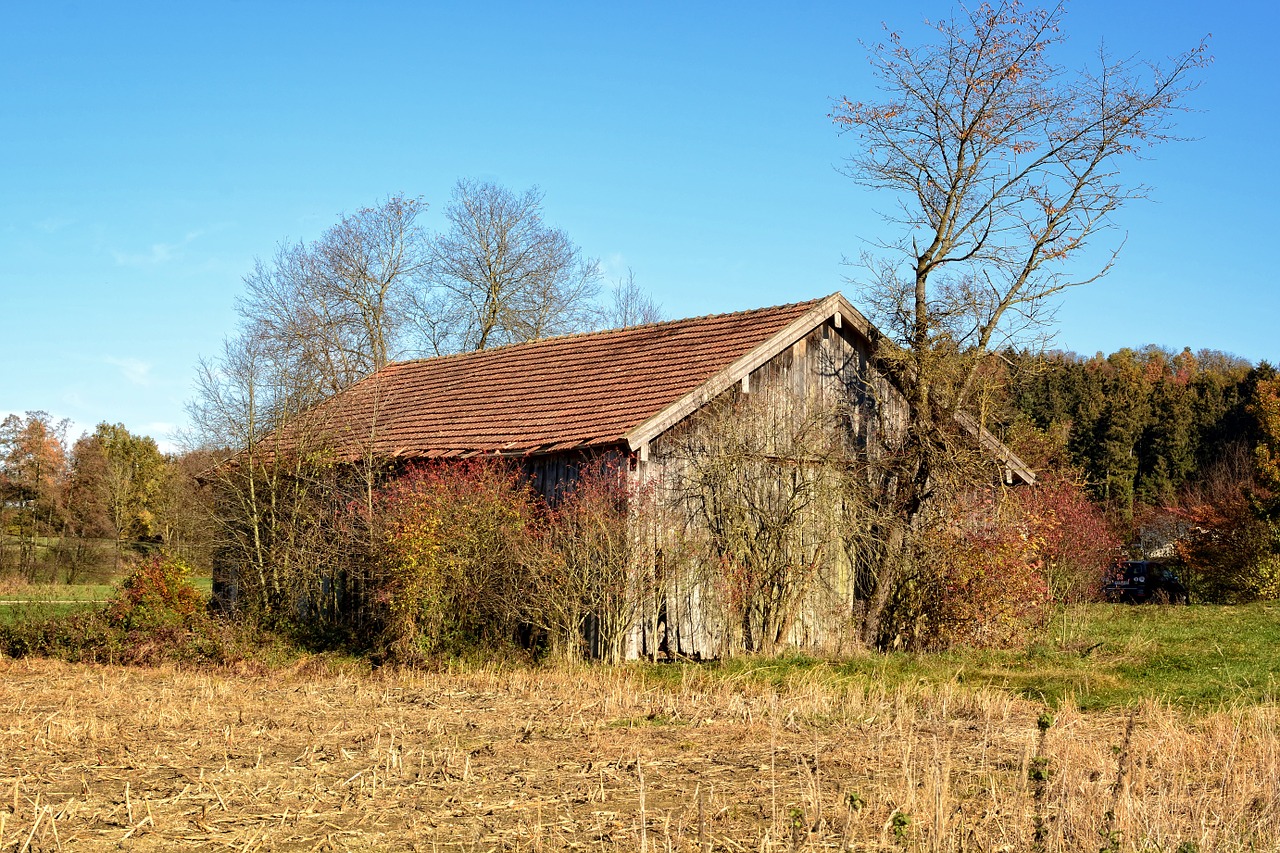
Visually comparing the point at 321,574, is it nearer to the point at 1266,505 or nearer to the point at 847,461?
the point at 847,461

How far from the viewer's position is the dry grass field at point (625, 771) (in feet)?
21.5

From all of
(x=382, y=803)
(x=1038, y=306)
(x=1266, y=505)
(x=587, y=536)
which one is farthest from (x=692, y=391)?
(x=1266, y=505)

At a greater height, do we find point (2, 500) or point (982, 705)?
point (2, 500)

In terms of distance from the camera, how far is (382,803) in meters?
7.38

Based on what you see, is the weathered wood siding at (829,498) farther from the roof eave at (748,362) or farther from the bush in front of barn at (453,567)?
Answer: the bush in front of barn at (453,567)

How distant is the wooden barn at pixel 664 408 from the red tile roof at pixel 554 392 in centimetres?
4

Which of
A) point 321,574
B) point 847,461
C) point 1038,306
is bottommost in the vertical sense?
point 321,574

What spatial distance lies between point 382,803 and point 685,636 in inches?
363

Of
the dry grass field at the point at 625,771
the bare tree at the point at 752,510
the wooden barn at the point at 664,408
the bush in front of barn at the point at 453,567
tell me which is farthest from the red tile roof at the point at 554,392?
the dry grass field at the point at 625,771

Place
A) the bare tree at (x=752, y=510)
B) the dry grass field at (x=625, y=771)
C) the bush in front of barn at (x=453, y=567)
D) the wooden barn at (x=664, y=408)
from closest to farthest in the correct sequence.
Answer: the dry grass field at (x=625, y=771) → the bush in front of barn at (x=453, y=567) → the wooden barn at (x=664, y=408) → the bare tree at (x=752, y=510)

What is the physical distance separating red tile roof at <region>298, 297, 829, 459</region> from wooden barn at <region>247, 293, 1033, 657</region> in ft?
0.12

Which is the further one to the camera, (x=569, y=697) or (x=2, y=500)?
(x=2, y=500)

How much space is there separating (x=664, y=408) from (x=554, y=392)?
3693 millimetres

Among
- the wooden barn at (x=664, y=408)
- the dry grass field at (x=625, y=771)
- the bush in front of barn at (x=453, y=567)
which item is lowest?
the dry grass field at (x=625, y=771)
